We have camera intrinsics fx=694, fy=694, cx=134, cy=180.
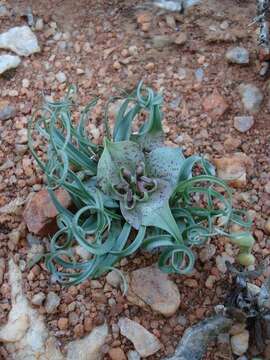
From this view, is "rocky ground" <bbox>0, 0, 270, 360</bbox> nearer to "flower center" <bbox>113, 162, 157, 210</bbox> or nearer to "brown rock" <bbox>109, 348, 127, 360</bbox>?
"brown rock" <bbox>109, 348, 127, 360</bbox>

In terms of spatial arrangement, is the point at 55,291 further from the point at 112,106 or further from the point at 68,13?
the point at 68,13

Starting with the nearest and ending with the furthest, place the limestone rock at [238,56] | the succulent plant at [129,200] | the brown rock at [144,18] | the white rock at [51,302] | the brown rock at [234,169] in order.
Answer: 1. the succulent plant at [129,200]
2. the white rock at [51,302]
3. the brown rock at [234,169]
4. the limestone rock at [238,56]
5. the brown rock at [144,18]

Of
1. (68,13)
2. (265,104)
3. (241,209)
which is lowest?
(241,209)

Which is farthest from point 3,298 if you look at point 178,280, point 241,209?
point 241,209

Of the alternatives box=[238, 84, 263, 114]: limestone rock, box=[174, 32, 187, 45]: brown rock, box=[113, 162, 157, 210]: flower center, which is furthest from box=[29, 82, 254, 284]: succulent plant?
box=[174, 32, 187, 45]: brown rock

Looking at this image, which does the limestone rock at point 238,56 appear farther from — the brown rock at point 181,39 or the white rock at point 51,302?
the white rock at point 51,302

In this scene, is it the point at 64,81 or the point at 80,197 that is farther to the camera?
the point at 64,81

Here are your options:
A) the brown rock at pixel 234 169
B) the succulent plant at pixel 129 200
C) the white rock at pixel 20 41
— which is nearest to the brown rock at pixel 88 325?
the succulent plant at pixel 129 200

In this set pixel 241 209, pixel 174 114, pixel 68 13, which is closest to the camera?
pixel 241 209
